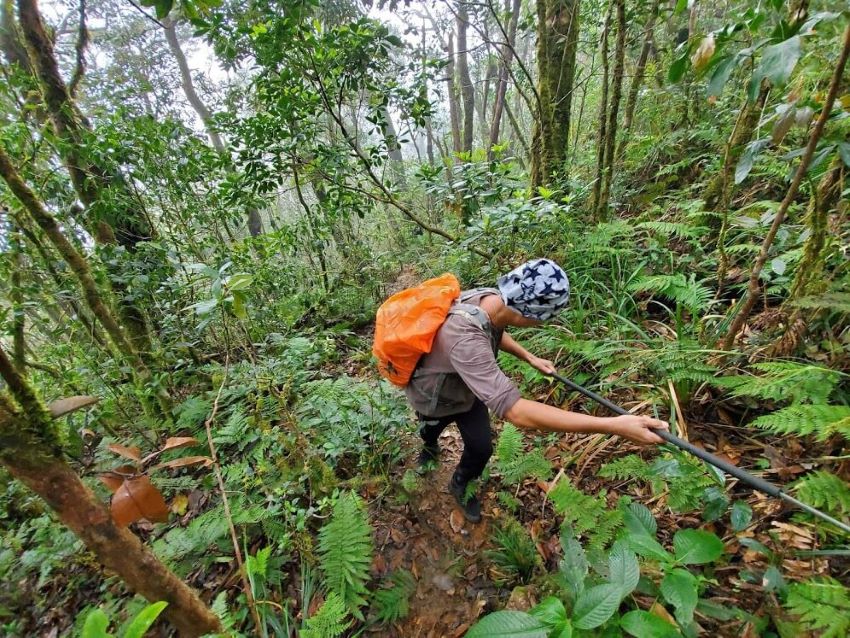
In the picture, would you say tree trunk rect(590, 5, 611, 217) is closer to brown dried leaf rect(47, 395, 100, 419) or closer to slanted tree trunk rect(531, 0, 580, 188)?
slanted tree trunk rect(531, 0, 580, 188)

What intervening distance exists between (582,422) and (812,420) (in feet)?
3.61

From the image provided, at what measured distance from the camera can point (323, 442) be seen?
3.06 meters

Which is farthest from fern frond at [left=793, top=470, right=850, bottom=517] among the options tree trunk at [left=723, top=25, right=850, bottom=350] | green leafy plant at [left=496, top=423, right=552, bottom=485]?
green leafy plant at [left=496, top=423, right=552, bottom=485]

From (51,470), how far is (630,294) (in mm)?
4221

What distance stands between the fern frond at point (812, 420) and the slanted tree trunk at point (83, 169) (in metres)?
5.34

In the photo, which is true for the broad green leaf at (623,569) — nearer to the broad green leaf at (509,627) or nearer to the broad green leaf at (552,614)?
the broad green leaf at (552,614)

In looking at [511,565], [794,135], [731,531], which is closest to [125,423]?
[511,565]

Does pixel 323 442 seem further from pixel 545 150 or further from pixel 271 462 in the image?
pixel 545 150

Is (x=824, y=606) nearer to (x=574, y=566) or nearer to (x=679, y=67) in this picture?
(x=574, y=566)

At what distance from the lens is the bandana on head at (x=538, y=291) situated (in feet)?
7.25

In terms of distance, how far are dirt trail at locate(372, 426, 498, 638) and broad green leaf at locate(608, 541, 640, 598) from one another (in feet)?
3.63

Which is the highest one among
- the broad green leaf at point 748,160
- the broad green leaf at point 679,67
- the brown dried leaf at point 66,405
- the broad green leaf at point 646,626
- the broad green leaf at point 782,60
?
the broad green leaf at point 679,67

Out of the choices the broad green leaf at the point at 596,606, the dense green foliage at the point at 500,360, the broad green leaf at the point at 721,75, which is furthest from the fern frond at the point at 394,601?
the broad green leaf at the point at 721,75

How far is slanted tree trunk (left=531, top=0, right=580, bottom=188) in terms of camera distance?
479 cm
